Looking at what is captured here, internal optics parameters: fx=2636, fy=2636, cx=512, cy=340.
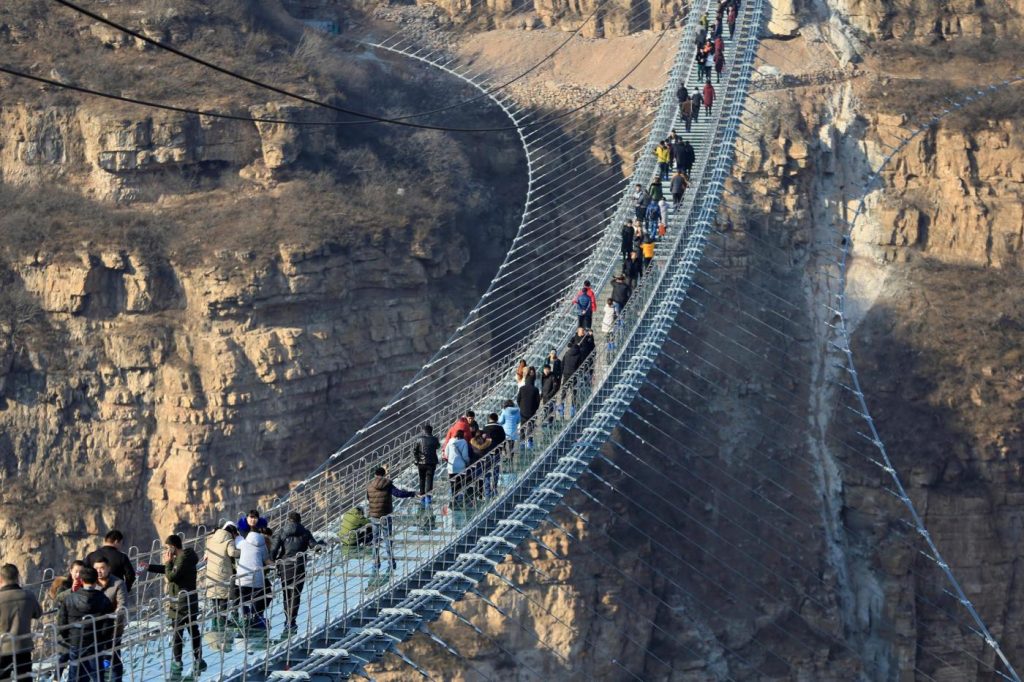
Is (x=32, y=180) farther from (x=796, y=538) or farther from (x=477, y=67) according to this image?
(x=796, y=538)

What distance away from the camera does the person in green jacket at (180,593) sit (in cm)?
2531

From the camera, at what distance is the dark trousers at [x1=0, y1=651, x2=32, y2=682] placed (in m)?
23.6

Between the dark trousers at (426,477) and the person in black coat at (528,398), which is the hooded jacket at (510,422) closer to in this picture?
the person in black coat at (528,398)

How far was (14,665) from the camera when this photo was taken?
77.4 feet

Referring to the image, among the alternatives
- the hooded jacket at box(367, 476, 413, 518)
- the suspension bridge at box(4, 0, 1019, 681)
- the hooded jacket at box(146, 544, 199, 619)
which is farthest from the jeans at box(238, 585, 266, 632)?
the hooded jacket at box(367, 476, 413, 518)

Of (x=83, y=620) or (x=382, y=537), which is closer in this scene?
(x=83, y=620)

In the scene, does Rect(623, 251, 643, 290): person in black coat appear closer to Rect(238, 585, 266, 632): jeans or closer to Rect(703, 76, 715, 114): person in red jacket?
Rect(703, 76, 715, 114): person in red jacket

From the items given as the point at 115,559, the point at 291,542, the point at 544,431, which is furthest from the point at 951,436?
the point at 115,559

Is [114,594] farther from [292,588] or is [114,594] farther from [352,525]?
[352,525]

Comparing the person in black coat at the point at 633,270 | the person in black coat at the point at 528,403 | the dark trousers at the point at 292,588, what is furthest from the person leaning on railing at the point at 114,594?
the person in black coat at the point at 633,270

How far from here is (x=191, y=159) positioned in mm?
46250

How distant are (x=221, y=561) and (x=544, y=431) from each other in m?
7.53

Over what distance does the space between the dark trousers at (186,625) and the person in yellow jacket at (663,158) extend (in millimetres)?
15855

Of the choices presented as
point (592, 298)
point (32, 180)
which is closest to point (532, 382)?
point (592, 298)
